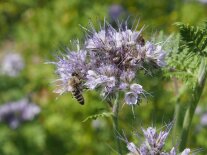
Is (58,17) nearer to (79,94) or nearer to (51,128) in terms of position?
(51,128)

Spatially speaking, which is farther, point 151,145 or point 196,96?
point 196,96

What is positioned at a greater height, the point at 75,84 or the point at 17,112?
the point at 75,84

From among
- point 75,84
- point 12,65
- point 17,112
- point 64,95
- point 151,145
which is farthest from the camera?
point 12,65

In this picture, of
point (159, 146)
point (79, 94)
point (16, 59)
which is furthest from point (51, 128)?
point (159, 146)

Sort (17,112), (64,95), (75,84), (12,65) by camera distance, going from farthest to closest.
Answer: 1. (12,65)
2. (17,112)
3. (64,95)
4. (75,84)

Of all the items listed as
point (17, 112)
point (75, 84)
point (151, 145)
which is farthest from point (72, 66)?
point (17, 112)

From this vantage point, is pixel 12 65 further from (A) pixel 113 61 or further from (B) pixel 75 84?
(A) pixel 113 61
